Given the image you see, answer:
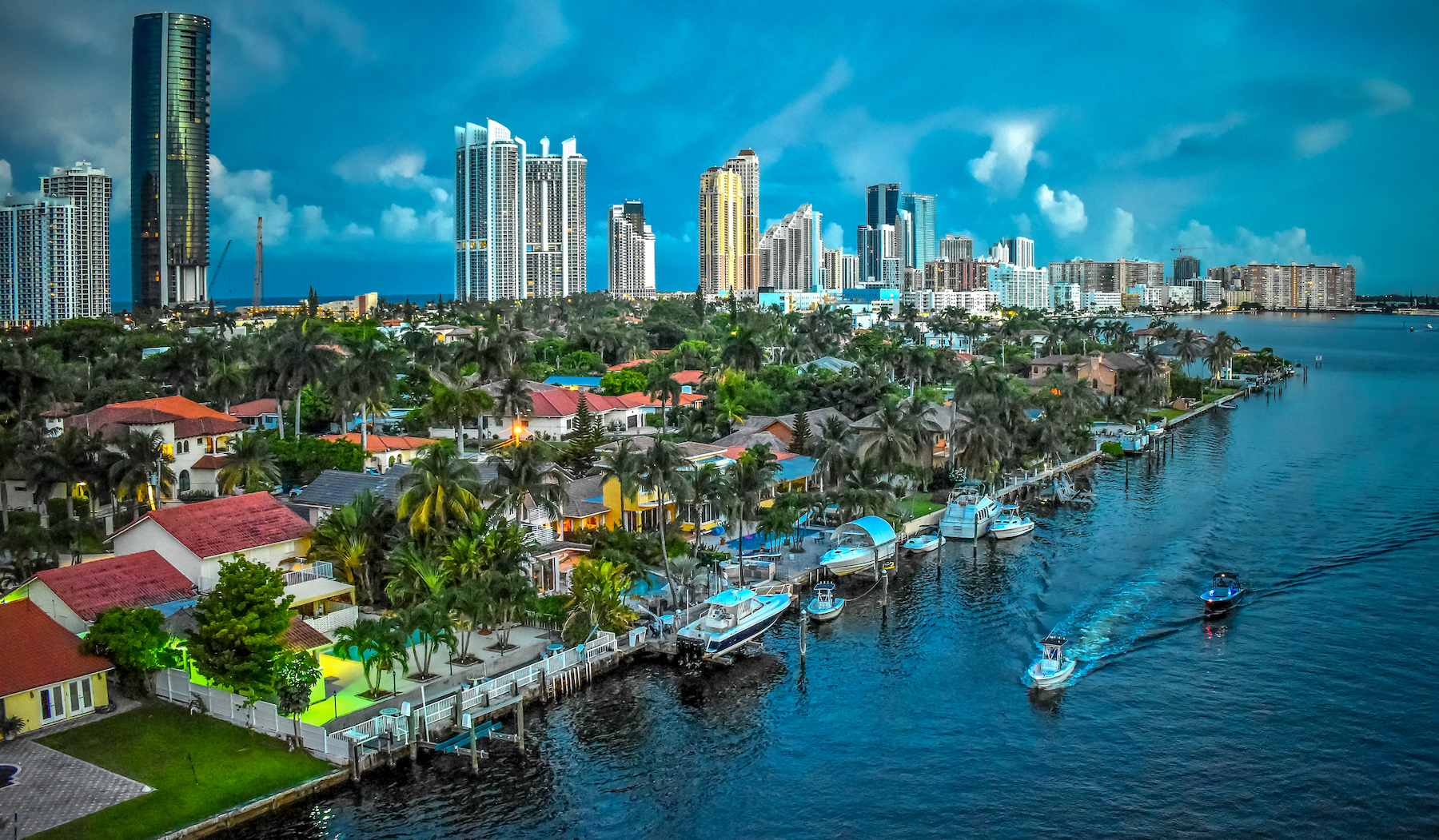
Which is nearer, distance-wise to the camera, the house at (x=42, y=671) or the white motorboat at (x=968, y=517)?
the house at (x=42, y=671)

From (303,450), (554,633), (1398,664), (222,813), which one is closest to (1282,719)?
(1398,664)

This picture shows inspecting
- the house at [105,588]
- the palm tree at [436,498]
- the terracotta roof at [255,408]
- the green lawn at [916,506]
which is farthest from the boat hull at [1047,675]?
the terracotta roof at [255,408]

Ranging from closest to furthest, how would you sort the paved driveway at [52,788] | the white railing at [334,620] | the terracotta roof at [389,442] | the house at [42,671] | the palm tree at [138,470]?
the paved driveway at [52,788] → the house at [42,671] → the white railing at [334,620] → the palm tree at [138,470] → the terracotta roof at [389,442]

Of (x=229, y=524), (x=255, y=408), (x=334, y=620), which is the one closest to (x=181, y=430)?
(x=255, y=408)

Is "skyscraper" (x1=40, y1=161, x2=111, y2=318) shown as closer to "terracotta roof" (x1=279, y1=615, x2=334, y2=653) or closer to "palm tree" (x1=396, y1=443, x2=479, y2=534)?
"palm tree" (x1=396, y1=443, x2=479, y2=534)

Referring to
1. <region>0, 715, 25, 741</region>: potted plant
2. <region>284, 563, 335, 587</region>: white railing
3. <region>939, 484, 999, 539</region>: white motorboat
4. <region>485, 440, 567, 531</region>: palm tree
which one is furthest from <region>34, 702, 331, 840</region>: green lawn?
<region>939, 484, 999, 539</region>: white motorboat

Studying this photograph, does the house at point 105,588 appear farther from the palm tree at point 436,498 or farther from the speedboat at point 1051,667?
the speedboat at point 1051,667

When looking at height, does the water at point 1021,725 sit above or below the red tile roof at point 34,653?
below

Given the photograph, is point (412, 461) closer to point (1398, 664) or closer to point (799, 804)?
point (799, 804)
